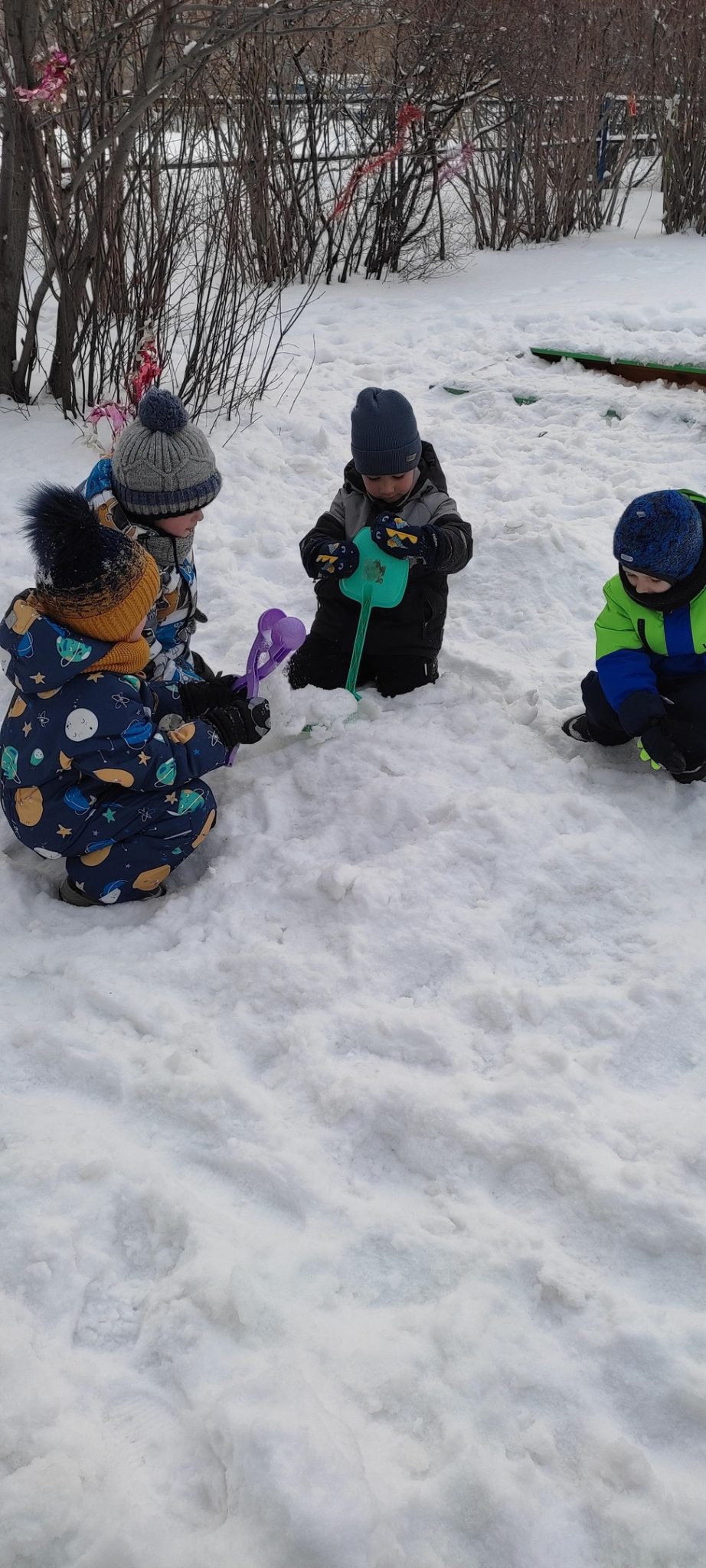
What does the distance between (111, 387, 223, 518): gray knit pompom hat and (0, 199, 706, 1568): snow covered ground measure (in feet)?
1.64

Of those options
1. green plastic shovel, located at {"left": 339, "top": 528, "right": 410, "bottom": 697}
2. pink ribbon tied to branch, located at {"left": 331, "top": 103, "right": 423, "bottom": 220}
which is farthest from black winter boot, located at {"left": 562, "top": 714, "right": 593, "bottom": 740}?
pink ribbon tied to branch, located at {"left": 331, "top": 103, "right": 423, "bottom": 220}

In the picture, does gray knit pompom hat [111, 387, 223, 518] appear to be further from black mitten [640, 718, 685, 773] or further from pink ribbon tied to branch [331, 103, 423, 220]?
pink ribbon tied to branch [331, 103, 423, 220]

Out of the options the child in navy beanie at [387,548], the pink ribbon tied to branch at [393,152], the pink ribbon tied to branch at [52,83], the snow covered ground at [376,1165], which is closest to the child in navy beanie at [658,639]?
the snow covered ground at [376,1165]

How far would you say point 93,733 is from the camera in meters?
1.92

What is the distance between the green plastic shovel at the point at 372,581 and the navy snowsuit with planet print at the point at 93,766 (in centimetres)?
61

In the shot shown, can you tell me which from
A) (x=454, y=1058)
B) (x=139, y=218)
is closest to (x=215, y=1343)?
(x=454, y=1058)

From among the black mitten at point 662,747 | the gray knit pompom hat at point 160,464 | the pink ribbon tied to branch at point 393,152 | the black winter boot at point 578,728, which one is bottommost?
the black winter boot at point 578,728

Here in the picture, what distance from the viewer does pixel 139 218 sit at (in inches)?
155

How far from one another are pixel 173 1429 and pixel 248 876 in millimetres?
1071

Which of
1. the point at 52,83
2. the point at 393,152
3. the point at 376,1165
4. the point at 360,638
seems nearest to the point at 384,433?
the point at 360,638

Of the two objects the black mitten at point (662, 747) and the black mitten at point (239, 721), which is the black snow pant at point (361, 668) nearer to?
the black mitten at point (239, 721)

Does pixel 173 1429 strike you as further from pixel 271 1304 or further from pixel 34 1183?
pixel 34 1183

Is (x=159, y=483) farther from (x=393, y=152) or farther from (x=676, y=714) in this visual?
(x=393, y=152)

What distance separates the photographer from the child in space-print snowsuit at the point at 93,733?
1.84 metres
